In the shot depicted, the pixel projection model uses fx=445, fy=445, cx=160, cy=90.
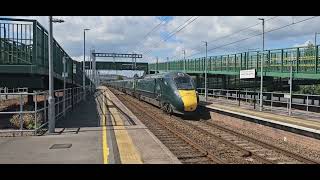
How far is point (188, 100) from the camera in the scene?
2511 cm

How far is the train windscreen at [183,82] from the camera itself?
25.8m

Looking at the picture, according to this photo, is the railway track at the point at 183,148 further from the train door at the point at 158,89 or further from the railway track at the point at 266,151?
the train door at the point at 158,89

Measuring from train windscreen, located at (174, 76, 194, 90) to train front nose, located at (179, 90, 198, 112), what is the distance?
1.29 ft

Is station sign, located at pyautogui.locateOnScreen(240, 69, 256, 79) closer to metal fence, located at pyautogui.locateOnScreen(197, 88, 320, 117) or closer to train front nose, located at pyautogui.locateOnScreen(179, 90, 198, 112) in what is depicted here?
metal fence, located at pyautogui.locateOnScreen(197, 88, 320, 117)

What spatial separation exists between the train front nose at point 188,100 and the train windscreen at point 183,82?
392 mm

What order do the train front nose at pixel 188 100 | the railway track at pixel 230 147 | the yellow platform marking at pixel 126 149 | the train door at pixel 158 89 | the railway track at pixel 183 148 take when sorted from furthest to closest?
the train door at pixel 158 89, the train front nose at pixel 188 100, the railway track at pixel 230 147, the railway track at pixel 183 148, the yellow platform marking at pixel 126 149

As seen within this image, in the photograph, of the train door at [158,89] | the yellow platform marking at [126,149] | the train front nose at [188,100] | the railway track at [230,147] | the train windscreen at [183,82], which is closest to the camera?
the yellow platform marking at [126,149]

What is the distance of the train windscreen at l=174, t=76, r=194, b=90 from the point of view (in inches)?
1017

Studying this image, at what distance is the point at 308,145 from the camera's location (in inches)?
622

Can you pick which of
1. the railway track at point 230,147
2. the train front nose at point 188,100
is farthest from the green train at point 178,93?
the railway track at point 230,147

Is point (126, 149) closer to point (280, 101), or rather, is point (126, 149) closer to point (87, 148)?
point (87, 148)

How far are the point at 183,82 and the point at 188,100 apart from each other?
145cm
